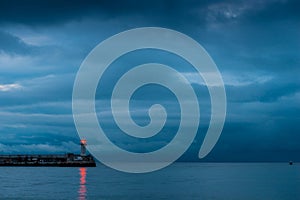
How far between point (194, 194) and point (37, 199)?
27733mm

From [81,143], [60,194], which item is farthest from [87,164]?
[60,194]

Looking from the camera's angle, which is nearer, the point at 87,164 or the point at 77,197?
the point at 77,197

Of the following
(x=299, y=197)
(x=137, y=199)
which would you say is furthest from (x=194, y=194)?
(x=299, y=197)

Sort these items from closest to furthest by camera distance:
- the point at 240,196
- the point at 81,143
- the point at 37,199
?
the point at 37,199
the point at 240,196
the point at 81,143

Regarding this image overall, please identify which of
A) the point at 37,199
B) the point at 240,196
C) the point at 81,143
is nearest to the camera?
the point at 37,199

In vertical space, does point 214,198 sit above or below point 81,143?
below

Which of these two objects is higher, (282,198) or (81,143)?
(81,143)

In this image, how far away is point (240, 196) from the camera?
76.8 metres

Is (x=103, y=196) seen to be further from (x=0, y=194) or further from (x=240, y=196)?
(x=240, y=196)

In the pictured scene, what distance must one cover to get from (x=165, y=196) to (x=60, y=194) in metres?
18.9

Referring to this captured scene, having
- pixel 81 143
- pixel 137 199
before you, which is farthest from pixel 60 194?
pixel 81 143

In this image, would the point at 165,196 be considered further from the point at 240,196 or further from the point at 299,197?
the point at 299,197

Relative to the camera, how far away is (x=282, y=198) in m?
77.0

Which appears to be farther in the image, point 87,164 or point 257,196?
point 87,164
